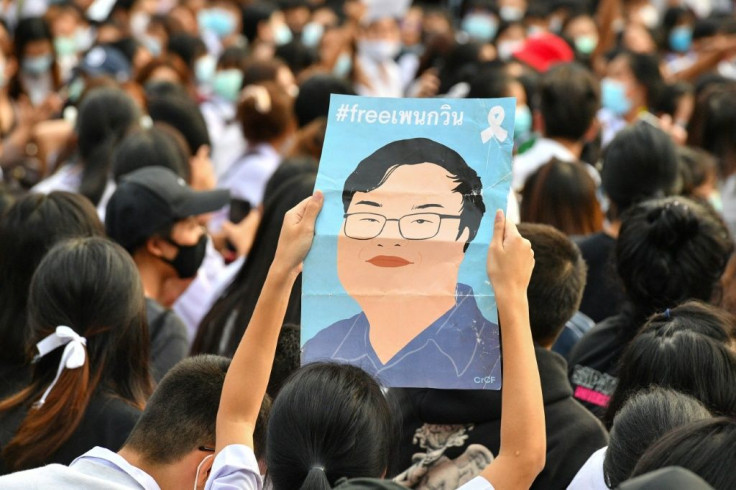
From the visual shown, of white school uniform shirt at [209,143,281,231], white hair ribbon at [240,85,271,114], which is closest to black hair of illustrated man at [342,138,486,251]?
white school uniform shirt at [209,143,281,231]

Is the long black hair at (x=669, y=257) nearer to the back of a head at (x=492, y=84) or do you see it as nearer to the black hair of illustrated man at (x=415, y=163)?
the black hair of illustrated man at (x=415, y=163)

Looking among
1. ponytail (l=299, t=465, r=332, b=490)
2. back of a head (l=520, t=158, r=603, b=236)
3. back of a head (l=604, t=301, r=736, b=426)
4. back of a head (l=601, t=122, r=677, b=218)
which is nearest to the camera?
ponytail (l=299, t=465, r=332, b=490)

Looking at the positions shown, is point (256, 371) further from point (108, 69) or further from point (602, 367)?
point (108, 69)

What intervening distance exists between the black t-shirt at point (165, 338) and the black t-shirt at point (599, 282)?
4.92 feet

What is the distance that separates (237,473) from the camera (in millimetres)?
2312

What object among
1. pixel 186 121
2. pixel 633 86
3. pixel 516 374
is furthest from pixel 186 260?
pixel 633 86

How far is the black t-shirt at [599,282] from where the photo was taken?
4.11 meters

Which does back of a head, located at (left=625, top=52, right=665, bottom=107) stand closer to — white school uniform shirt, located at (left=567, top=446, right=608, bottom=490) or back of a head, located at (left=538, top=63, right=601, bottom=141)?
back of a head, located at (left=538, top=63, right=601, bottom=141)

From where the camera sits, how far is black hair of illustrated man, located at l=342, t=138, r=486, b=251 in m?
2.46

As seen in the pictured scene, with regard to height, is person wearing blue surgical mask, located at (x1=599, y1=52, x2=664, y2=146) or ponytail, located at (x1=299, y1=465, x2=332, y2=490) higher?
ponytail, located at (x1=299, y1=465, x2=332, y2=490)

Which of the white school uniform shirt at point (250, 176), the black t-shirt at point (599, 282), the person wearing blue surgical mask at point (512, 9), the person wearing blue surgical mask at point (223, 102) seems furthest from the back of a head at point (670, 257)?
the person wearing blue surgical mask at point (512, 9)

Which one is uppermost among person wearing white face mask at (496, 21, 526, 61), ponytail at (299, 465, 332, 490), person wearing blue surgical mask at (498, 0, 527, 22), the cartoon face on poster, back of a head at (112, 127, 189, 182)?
the cartoon face on poster

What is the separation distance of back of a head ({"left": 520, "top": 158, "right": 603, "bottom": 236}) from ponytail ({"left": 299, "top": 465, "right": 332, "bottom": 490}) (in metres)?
2.85

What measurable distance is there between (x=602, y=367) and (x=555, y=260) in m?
0.49
